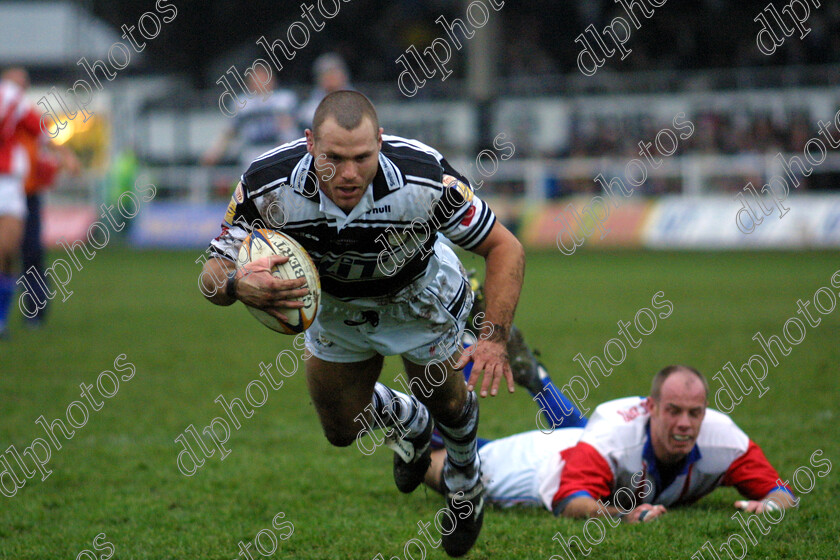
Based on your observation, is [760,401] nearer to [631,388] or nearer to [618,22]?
[631,388]

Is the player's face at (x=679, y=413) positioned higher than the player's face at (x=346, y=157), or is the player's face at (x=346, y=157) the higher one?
the player's face at (x=346, y=157)

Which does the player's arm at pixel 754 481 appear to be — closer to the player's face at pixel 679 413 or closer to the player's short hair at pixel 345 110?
the player's face at pixel 679 413

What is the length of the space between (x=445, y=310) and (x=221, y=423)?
2.98m

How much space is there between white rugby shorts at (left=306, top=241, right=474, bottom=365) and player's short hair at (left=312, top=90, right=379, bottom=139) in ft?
2.86

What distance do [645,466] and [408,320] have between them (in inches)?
56.4

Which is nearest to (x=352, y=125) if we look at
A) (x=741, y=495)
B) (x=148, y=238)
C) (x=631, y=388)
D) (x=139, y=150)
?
(x=741, y=495)

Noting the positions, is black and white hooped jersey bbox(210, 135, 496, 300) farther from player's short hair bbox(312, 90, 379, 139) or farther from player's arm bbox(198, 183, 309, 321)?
player's short hair bbox(312, 90, 379, 139)

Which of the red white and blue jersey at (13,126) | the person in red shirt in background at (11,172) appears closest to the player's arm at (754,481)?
the person in red shirt in background at (11,172)

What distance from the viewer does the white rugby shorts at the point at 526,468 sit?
4.96 metres

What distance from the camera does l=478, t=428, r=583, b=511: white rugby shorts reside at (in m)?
4.96

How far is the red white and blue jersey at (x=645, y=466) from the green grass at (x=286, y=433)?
17 centimetres

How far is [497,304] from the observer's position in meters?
3.95

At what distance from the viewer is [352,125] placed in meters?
3.70

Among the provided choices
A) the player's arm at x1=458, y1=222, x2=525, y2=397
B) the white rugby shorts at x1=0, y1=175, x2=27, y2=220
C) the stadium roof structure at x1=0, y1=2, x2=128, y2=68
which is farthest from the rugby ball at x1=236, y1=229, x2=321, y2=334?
the stadium roof structure at x1=0, y1=2, x2=128, y2=68
